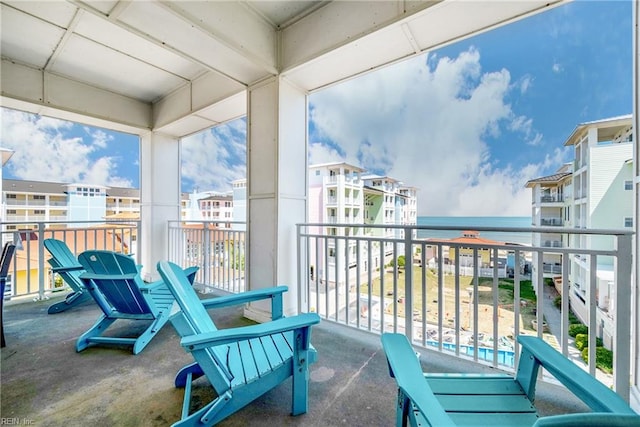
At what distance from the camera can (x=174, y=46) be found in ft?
7.03

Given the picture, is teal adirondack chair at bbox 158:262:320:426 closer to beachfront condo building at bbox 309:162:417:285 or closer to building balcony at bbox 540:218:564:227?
beachfront condo building at bbox 309:162:417:285

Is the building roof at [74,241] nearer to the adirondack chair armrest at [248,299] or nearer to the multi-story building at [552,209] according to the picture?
the adirondack chair armrest at [248,299]

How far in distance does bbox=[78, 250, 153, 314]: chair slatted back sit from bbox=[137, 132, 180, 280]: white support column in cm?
214

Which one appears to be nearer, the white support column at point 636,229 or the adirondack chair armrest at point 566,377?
the adirondack chair armrest at point 566,377

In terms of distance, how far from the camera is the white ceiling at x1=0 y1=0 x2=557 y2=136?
1860 millimetres

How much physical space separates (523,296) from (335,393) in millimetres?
1370

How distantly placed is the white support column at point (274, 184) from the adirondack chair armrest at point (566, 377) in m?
1.93

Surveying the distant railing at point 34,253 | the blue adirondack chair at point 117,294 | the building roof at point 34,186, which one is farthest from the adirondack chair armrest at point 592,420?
the building roof at point 34,186

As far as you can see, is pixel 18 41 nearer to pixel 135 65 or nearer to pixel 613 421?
pixel 135 65

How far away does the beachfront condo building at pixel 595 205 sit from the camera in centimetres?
145

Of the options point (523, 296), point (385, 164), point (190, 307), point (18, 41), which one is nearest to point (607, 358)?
point (523, 296)

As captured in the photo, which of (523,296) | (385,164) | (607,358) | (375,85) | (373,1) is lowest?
(607,358)

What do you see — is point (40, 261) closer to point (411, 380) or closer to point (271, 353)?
point (271, 353)

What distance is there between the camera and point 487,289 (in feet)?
6.02
